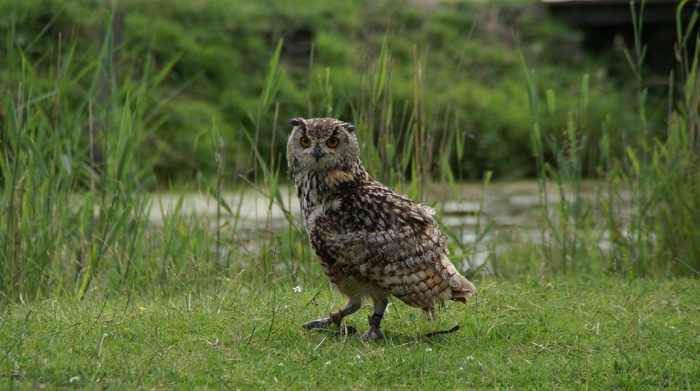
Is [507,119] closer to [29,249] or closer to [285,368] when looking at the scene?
[29,249]

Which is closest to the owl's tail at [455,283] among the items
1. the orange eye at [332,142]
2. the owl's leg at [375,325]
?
the owl's leg at [375,325]

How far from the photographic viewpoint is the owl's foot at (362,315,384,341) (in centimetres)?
441

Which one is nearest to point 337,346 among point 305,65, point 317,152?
point 317,152

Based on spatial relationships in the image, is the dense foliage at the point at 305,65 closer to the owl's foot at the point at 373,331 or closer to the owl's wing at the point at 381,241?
the owl's wing at the point at 381,241

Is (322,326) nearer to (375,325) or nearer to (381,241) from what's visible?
(375,325)

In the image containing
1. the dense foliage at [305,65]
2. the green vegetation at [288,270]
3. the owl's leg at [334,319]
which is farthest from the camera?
the dense foliage at [305,65]

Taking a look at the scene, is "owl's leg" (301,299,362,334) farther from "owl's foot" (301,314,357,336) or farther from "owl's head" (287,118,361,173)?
"owl's head" (287,118,361,173)

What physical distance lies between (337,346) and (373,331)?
10.0 inches

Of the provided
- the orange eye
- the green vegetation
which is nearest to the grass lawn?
the green vegetation

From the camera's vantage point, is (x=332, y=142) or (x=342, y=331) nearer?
(x=342, y=331)

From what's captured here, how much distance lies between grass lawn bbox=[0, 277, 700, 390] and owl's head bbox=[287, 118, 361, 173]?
803 mm

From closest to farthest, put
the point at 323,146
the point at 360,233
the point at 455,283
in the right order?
1. the point at 360,233
2. the point at 455,283
3. the point at 323,146

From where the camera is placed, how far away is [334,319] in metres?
4.57

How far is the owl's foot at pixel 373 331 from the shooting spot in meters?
4.41
